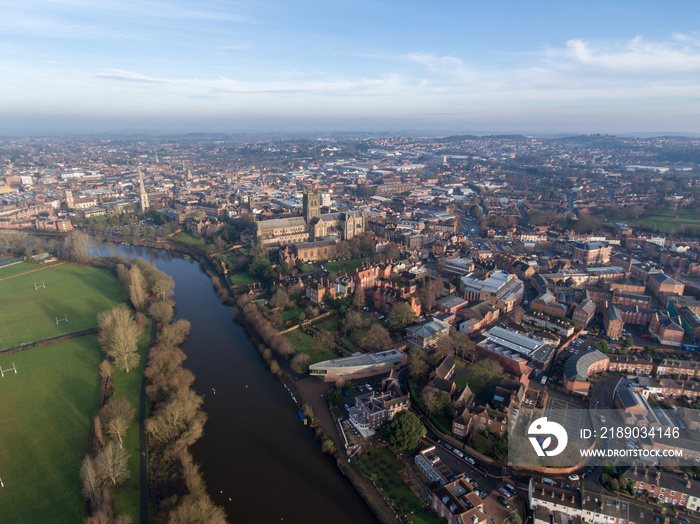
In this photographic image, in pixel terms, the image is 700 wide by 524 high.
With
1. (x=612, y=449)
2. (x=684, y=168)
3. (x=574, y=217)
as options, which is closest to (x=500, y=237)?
(x=574, y=217)

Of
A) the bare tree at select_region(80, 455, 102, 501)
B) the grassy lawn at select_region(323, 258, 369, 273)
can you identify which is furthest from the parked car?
the grassy lawn at select_region(323, 258, 369, 273)

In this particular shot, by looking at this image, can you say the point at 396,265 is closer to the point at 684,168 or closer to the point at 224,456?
the point at 224,456

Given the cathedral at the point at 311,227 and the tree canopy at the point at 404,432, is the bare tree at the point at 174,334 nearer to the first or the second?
the tree canopy at the point at 404,432

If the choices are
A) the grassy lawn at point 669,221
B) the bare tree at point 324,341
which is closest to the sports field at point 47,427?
the bare tree at point 324,341

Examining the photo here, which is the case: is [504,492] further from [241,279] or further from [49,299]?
[49,299]

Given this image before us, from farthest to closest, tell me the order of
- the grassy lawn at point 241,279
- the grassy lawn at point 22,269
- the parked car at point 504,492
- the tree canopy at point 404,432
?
1. the grassy lawn at point 22,269
2. the grassy lawn at point 241,279
3. the tree canopy at point 404,432
4. the parked car at point 504,492
